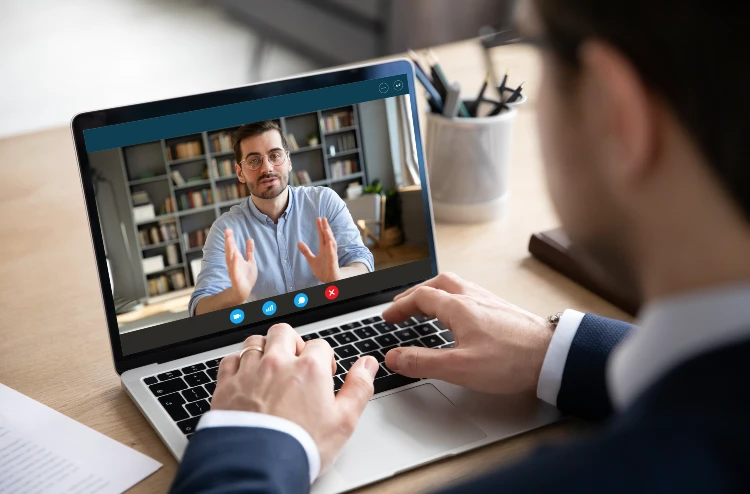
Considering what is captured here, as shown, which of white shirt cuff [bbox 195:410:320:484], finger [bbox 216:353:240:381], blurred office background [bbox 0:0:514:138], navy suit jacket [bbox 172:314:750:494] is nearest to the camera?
navy suit jacket [bbox 172:314:750:494]

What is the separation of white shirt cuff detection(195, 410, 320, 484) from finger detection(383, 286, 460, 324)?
27 cm

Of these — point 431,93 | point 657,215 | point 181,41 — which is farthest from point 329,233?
point 181,41

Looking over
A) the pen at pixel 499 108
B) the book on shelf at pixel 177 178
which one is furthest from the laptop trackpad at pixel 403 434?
the pen at pixel 499 108

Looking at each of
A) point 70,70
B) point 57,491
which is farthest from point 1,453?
point 70,70

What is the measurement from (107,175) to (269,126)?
193 mm

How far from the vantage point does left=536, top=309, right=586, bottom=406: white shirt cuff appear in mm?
831

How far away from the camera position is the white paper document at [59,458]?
0.77m

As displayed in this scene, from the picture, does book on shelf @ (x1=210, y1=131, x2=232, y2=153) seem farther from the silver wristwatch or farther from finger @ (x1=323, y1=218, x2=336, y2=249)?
the silver wristwatch

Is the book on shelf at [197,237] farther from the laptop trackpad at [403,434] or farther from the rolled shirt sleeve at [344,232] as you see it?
the laptop trackpad at [403,434]

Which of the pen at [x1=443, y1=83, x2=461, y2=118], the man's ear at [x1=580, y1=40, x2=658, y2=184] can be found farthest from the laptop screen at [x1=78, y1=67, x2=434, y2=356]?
the man's ear at [x1=580, y1=40, x2=658, y2=184]

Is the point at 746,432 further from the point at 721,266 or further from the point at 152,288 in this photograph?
the point at 152,288

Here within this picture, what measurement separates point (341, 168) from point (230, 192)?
14 centimetres

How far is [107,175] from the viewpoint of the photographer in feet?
2.95

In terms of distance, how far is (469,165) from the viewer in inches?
50.2
